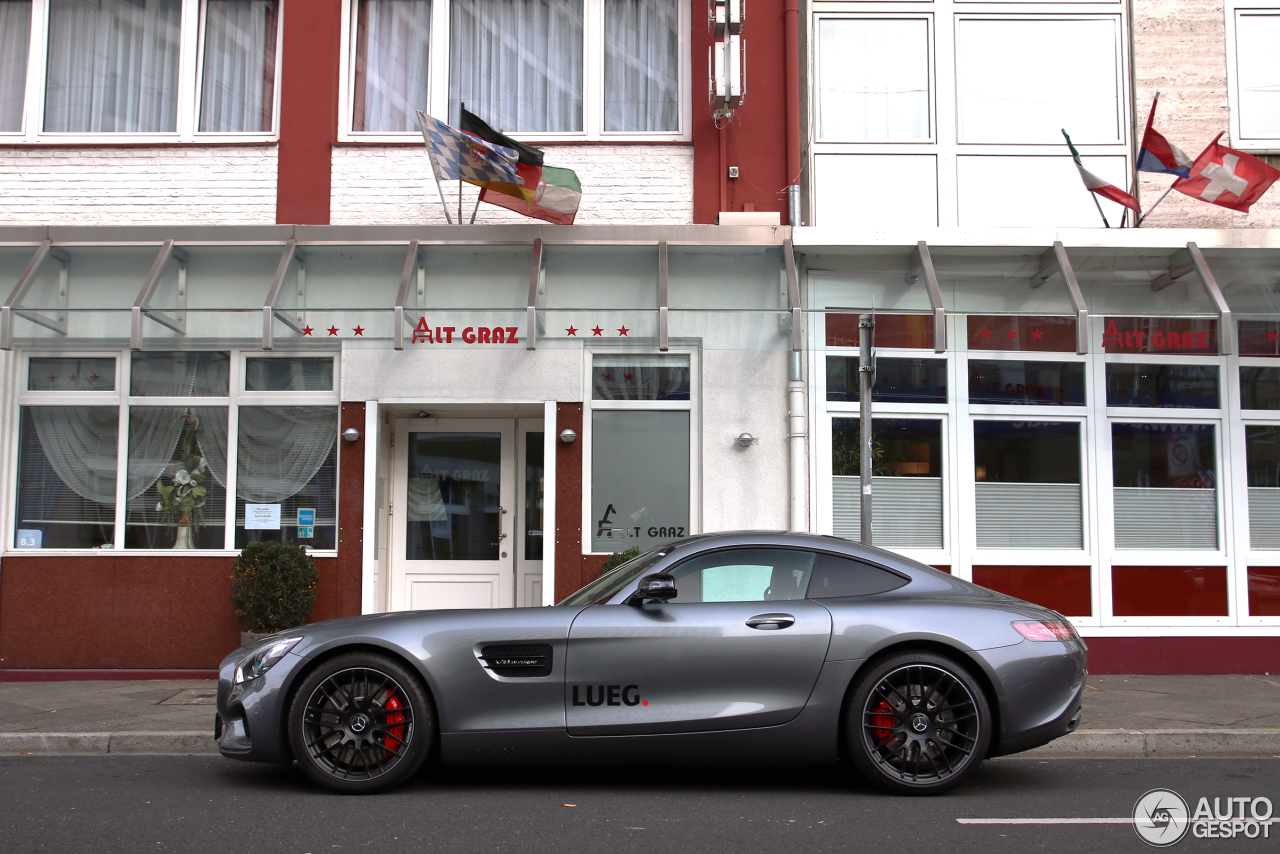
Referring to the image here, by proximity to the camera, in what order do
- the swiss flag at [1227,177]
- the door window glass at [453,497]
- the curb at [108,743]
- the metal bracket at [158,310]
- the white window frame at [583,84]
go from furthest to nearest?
1. the white window frame at [583,84]
2. the door window glass at [453,497]
3. the swiss flag at [1227,177]
4. the metal bracket at [158,310]
5. the curb at [108,743]

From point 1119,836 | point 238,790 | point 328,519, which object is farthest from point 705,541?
point 328,519

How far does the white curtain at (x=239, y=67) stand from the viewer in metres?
10.6

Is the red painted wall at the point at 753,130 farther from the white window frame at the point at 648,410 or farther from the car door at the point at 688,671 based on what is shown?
the car door at the point at 688,671

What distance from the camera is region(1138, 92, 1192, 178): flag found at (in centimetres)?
940

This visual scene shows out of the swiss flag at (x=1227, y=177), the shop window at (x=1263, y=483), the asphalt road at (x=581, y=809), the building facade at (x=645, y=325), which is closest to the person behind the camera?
the asphalt road at (x=581, y=809)

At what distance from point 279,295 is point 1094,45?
8.33m

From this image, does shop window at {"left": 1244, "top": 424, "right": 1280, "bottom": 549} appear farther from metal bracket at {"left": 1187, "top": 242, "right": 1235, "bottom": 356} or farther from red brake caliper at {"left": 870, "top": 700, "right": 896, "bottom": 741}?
red brake caliper at {"left": 870, "top": 700, "right": 896, "bottom": 741}

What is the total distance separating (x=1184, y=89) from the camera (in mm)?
10383

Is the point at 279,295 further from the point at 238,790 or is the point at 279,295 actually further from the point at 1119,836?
the point at 1119,836

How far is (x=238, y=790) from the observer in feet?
17.7

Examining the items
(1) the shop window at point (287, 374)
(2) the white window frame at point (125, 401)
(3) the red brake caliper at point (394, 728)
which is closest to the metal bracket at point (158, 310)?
(2) the white window frame at point (125, 401)

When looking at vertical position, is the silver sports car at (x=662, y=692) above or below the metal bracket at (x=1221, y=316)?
below

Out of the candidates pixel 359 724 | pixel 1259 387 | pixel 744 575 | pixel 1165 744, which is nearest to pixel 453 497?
pixel 359 724

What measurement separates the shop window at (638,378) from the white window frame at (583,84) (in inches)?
89.0
